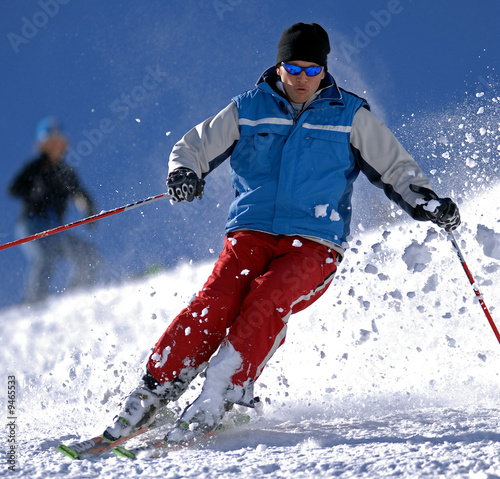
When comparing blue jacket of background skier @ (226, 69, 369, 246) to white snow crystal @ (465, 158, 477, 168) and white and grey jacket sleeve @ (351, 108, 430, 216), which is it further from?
white snow crystal @ (465, 158, 477, 168)

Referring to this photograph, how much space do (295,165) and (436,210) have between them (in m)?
0.63

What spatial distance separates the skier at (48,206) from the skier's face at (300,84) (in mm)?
3443

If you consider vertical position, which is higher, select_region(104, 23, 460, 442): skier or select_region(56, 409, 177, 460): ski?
select_region(104, 23, 460, 442): skier

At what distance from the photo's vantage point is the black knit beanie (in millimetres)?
2777

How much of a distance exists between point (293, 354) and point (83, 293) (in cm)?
304

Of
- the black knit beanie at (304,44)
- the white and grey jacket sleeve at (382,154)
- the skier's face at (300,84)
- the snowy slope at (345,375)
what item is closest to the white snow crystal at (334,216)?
the white and grey jacket sleeve at (382,154)

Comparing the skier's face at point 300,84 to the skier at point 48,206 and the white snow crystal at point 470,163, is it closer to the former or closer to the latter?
the white snow crystal at point 470,163

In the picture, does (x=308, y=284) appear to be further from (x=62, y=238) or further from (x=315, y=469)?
(x=62, y=238)

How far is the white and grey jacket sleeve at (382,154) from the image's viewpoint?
2.81 meters

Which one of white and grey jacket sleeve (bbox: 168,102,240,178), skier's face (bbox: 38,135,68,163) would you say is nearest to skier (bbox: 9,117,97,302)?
skier's face (bbox: 38,135,68,163)

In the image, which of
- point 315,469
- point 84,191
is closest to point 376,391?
point 315,469

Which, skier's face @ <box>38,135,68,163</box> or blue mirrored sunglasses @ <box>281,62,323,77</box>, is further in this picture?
skier's face @ <box>38,135,68,163</box>

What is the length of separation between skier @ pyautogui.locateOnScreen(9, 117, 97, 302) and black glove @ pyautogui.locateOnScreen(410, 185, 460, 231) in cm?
385

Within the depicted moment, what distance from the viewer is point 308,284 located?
8.43 feet
